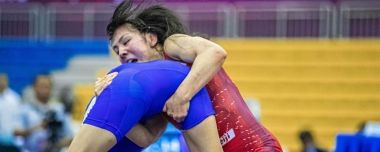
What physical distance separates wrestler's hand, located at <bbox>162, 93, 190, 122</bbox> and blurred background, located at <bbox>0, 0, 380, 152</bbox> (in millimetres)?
7234

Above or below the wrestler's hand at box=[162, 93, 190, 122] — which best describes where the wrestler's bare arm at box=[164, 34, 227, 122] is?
above

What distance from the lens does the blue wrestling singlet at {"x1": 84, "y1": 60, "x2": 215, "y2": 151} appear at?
9.39 ft

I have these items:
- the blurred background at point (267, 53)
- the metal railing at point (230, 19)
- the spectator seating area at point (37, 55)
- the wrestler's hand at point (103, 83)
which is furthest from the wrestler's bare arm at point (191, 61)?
the spectator seating area at point (37, 55)

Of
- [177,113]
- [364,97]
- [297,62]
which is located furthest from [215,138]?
[297,62]

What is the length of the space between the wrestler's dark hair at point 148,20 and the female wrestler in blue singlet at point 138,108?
306 millimetres

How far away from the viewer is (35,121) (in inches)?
298

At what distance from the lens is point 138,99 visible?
2885mm

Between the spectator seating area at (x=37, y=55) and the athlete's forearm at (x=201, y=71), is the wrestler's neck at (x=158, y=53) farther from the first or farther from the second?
the spectator seating area at (x=37, y=55)

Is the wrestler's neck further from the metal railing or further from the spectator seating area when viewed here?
the spectator seating area

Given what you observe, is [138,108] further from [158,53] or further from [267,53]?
[267,53]

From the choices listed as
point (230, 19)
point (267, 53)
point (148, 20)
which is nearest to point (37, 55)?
point (230, 19)

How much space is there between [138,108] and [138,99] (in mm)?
38

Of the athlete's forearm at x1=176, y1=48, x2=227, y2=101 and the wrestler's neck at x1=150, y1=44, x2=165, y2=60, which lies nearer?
the athlete's forearm at x1=176, y1=48, x2=227, y2=101

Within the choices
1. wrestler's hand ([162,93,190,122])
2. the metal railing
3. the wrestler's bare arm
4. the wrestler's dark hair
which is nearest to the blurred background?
the metal railing
